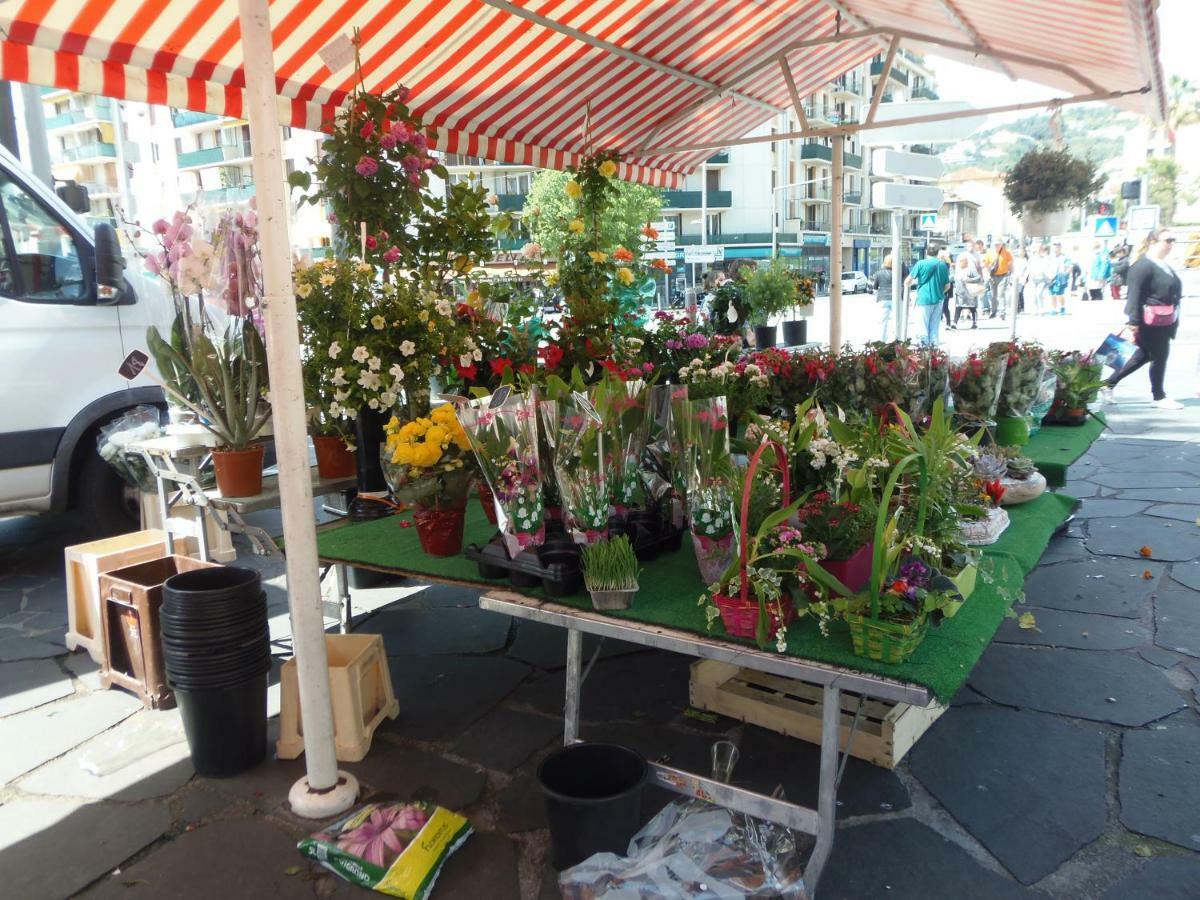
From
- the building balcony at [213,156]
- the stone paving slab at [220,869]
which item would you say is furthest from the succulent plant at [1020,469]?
the building balcony at [213,156]

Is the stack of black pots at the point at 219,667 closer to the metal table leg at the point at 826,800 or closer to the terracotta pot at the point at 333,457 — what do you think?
the terracotta pot at the point at 333,457

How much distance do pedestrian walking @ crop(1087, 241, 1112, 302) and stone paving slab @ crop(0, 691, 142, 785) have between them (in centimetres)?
2903

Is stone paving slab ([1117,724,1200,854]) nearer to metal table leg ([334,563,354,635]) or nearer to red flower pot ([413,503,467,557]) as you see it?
red flower pot ([413,503,467,557])

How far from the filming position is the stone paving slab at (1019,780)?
2.44m

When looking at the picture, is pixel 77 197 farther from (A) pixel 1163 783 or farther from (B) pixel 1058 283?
(B) pixel 1058 283

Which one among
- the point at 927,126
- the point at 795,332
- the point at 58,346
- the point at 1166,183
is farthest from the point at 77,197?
the point at 1166,183

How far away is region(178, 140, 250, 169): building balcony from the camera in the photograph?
48.8 meters

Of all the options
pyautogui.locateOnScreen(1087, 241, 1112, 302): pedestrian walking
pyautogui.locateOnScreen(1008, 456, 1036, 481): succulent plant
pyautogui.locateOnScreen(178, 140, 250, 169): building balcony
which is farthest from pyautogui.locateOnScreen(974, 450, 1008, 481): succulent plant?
pyautogui.locateOnScreen(178, 140, 250, 169): building balcony

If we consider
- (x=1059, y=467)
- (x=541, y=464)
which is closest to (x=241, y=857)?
(x=541, y=464)

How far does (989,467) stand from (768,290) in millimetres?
5561

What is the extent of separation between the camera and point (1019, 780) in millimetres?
2754

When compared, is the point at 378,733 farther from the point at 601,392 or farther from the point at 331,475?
the point at 601,392

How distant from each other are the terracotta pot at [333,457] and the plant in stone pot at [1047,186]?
32.2ft

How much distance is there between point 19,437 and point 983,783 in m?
5.05
